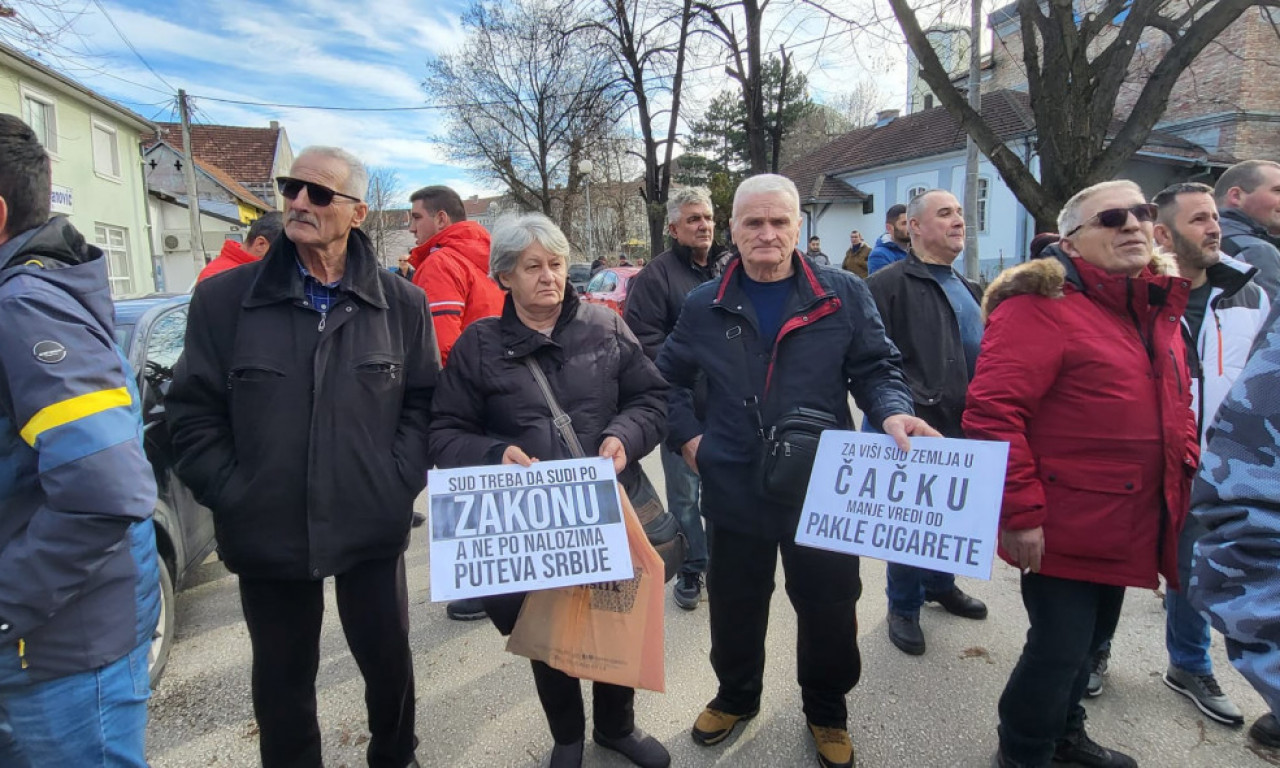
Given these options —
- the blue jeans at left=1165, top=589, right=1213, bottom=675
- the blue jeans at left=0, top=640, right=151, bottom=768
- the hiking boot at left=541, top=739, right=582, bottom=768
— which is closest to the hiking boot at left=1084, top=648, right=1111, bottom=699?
the blue jeans at left=1165, top=589, right=1213, bottom=675

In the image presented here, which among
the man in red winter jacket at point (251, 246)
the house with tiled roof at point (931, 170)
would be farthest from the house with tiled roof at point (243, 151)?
the man in red winter jacket at point (251, 246)

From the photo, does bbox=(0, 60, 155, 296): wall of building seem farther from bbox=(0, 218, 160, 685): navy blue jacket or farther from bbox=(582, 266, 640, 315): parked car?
bbox=(0, 218, 160, 685): navy blue jacket

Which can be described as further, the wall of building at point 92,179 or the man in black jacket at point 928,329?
the wall of building at point 92,179

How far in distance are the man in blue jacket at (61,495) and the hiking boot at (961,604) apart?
3.38 m

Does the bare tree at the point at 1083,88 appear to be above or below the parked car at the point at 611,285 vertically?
above

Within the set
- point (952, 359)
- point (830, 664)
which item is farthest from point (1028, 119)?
point (830, 664)

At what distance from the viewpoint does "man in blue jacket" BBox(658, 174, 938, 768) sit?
231 cm

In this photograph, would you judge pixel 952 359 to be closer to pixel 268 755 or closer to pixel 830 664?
pixel 830 664

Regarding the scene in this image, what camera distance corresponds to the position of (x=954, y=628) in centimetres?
339

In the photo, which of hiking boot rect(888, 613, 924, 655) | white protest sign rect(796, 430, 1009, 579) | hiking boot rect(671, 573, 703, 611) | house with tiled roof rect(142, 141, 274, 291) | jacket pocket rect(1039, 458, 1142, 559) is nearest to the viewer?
white protest sign rect(796, 430, 1009, 579)

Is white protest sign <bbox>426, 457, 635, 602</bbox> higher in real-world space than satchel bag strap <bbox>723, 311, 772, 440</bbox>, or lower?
lower

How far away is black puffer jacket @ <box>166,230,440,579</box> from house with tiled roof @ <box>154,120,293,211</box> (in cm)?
4049

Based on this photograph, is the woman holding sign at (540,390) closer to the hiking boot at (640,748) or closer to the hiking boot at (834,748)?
the hiking boot at (640,748)

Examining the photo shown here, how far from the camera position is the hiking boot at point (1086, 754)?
7.80 ft
